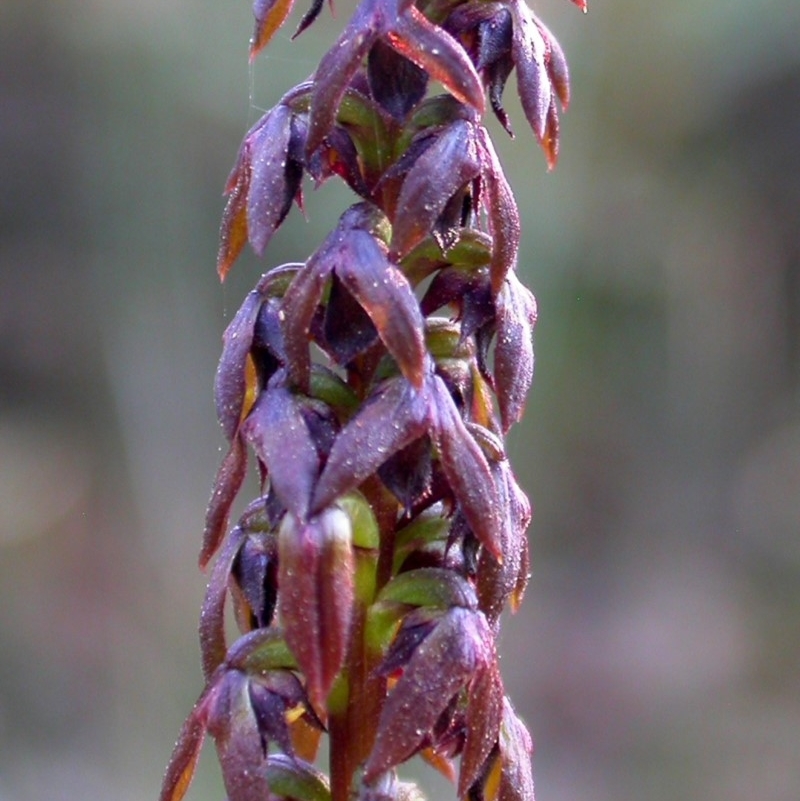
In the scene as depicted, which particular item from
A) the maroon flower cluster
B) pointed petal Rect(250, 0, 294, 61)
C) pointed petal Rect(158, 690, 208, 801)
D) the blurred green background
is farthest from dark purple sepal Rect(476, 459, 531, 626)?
the blurred green background

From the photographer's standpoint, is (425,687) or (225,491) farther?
(225,491)

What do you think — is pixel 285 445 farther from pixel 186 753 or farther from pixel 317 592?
pixel 186 753

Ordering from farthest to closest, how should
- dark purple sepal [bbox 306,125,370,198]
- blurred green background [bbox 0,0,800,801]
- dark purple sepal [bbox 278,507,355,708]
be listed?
blurred green background [bbox 0,0,800,801] → dark purple sepal [bbox 306,125,370,198] → dark purple sepal [bbox 278,507,355,708]

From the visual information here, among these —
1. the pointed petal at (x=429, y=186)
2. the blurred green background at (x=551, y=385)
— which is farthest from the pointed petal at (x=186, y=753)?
the blurred green background at (x=551, y=385)

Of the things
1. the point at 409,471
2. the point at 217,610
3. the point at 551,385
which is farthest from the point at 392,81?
the point at 551,385

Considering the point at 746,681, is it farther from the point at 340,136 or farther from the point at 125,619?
the point at 340,136

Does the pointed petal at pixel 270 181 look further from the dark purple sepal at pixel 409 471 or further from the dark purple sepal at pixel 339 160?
the dark purple sepal at pixel 409 471

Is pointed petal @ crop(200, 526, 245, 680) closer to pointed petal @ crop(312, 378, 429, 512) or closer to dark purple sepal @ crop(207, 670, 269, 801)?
dark purple sepal @ crop(207, 670, 269, 801)
